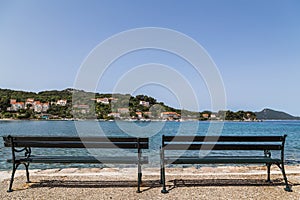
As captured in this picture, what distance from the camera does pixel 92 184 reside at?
16.9 ft

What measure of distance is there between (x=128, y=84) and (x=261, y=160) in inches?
282

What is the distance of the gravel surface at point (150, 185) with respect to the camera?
4.45m

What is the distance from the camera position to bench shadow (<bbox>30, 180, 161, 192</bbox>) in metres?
5.00

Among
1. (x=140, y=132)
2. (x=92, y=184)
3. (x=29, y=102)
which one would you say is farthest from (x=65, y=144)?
(x=29, y=102)

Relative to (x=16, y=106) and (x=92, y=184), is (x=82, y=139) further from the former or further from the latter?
(x=16, y=106)

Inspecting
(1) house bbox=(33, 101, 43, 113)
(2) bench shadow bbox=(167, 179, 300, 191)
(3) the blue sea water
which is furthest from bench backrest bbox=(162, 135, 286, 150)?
(1) house bbox=(33, 101, 43, 113)

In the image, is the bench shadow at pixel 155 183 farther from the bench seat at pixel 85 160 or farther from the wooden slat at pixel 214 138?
the wooden slat at pixel 214 138

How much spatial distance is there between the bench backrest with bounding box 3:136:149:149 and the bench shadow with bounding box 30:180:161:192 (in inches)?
28.5

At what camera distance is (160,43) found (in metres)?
11.4

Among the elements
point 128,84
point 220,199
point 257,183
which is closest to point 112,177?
point 220,199

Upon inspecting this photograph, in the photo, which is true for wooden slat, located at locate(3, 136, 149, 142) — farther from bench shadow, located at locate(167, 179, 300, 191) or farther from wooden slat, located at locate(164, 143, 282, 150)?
bench shadow, located at locate(167, 179, 300, 191)

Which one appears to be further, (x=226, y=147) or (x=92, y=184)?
(x=92, y=184)

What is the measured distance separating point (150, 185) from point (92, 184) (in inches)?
42.1

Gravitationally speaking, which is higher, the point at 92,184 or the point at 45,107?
the point at 45,107
